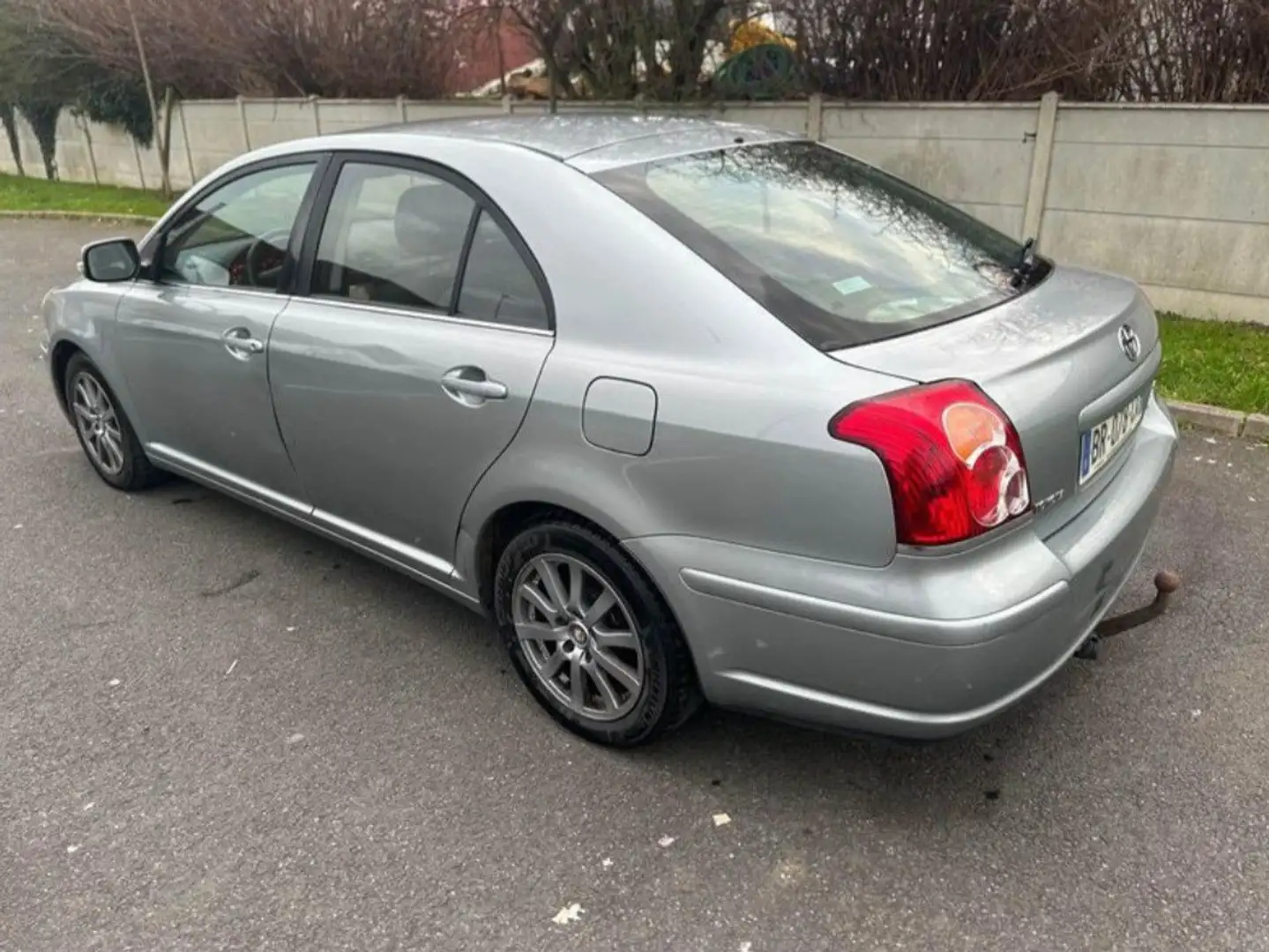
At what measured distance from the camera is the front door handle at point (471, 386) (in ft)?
8.73

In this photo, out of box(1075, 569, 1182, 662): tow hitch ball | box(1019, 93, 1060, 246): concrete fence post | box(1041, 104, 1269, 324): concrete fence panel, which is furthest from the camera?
box(1019, 93, 1060, 246): concrete fence post

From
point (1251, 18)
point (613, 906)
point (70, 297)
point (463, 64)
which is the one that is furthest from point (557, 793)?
point (463, 64)

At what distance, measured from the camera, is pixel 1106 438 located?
2494mm

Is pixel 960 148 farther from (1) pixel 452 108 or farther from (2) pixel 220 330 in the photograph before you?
(1) pixel 452 108

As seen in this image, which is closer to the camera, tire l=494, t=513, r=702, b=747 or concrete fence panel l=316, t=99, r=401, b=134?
tire l=494, t=513, r=702, b=747

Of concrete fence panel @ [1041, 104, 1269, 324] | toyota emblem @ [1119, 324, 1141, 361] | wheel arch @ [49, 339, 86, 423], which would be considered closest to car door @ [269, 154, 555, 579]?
toyota emblem @ [1119, 324, 1141, 361]

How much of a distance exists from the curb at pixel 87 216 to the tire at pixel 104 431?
33.1 ft

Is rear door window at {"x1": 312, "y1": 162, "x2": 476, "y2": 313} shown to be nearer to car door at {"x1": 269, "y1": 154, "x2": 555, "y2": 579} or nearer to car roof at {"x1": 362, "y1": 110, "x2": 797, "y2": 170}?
car door at {"x1": 269, "y1": 154, "x2": 555, "y2": 579}

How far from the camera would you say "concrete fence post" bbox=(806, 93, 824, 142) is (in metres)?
8.45

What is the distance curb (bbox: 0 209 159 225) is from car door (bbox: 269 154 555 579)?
472 inches

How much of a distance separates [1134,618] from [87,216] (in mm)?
15833

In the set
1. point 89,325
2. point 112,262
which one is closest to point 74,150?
point 89,325

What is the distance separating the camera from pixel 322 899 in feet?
7.65

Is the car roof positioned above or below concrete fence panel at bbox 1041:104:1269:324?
above
